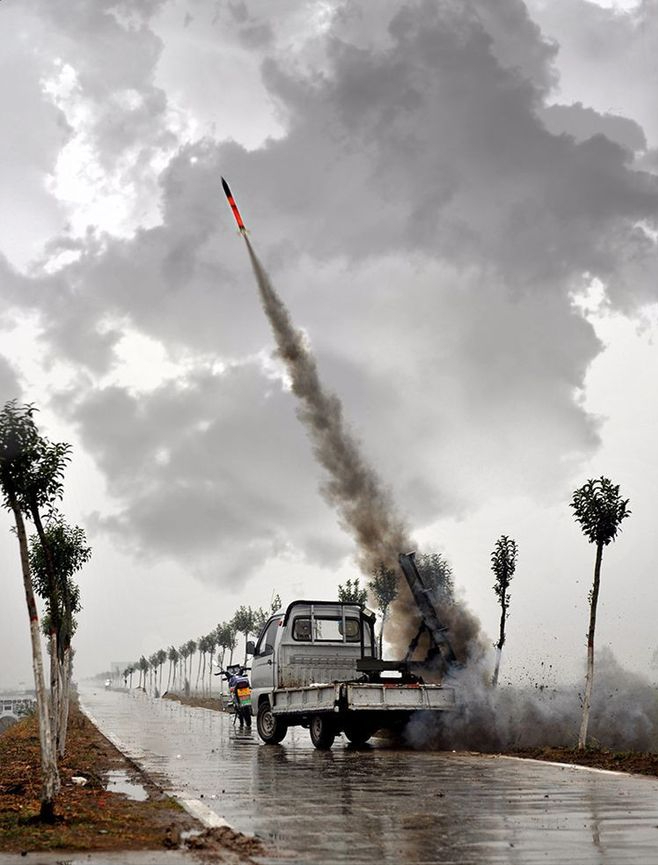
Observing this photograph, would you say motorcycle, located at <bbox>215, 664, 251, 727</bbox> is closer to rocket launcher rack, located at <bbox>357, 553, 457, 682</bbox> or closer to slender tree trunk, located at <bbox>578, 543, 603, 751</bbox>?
rocket launcher rack, located at <bbox>357, 553, 457, 682</bbox>

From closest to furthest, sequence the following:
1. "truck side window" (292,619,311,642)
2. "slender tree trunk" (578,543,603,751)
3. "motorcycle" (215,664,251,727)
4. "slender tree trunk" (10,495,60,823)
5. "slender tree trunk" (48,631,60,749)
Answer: "slender tree trunk" (10,495,60,823), "slender tree trunk" (48,631,60,749), "slender tree trunk" (578,543,603,751), "truck side window" (292,619,311,642), "motorcycle" (215,664,251,727)

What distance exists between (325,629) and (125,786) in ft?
35.5

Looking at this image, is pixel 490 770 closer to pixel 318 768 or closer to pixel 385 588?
pixel 318 768

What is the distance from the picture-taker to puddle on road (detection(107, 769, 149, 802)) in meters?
14.6

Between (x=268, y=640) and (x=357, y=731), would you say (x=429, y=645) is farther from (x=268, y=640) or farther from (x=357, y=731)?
(x=268, y=640)

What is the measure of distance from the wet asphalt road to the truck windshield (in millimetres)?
3872

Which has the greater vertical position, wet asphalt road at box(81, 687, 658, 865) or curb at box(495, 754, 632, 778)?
wet asphalt road at box(81, 687, 658, 865)

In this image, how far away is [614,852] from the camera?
369 inches

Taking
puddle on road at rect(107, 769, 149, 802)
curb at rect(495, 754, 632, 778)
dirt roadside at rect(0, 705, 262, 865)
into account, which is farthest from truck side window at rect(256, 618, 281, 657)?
puddle on road at rect(107, 769, 149, 802)

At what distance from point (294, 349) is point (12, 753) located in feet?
52.8

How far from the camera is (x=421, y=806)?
1272cm

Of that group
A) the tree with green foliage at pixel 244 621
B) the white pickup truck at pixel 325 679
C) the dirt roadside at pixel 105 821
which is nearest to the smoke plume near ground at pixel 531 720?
the white pickup truck at pixel 325 679

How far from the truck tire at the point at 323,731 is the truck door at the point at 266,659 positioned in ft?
7.93

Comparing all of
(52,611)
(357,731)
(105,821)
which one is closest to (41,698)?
(105,821)
